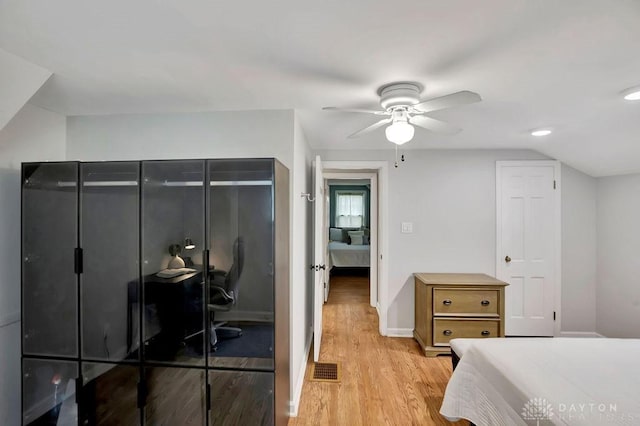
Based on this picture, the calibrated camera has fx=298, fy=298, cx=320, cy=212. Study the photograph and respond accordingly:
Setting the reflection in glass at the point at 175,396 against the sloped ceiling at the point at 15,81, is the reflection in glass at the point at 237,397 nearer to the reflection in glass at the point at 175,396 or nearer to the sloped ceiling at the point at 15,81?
the reflection in glass at the point at 175,396

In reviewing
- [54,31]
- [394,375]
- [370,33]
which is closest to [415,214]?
[394,375]

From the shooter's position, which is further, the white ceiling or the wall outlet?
the wall outlet

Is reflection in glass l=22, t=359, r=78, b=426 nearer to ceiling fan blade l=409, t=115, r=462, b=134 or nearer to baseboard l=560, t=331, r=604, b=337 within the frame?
ceiling fan blade l=409, t=115, r=462, b=134

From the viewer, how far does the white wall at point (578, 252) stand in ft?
11.2

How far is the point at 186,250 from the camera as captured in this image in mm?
1845

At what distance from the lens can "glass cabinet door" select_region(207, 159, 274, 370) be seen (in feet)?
5.92

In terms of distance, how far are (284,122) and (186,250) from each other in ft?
3.70

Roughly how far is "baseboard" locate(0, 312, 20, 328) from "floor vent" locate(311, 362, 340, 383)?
7.21 ft

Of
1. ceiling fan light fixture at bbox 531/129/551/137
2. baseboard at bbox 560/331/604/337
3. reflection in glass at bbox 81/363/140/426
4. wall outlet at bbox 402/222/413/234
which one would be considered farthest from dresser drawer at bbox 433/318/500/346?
reflection in glass at bbox 81/363/140/426

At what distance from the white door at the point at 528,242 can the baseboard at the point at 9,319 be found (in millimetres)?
4339

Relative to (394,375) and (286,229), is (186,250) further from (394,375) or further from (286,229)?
(394,375)

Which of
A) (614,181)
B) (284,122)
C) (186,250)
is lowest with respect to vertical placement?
(186,250)

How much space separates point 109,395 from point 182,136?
1.80 m

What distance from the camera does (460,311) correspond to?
305cm
